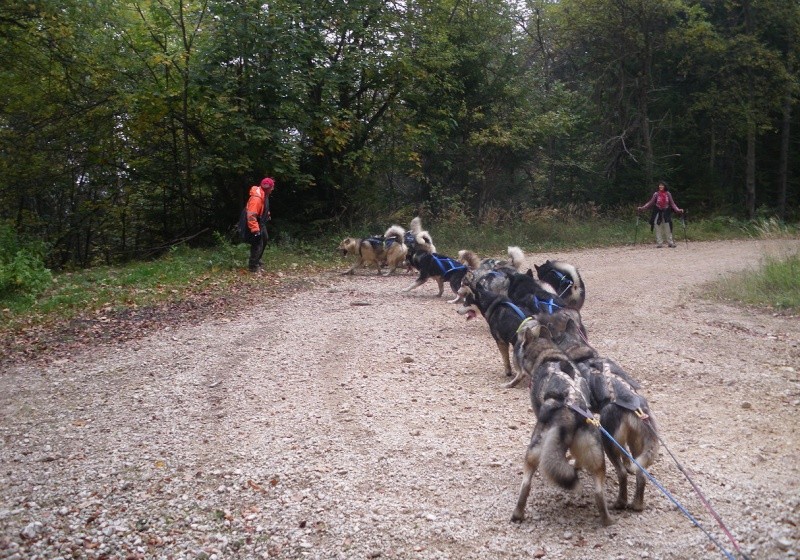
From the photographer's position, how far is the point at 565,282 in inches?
372

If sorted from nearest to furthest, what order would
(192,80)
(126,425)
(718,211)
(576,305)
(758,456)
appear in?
(758,456) → (126,425) → (576,305) → (192,80) → (718,211)

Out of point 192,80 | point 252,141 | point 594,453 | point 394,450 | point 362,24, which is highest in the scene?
point 362,24

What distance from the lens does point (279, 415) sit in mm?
6414

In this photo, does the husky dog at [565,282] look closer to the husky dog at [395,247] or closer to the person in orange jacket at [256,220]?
the husky dog at [395,247]

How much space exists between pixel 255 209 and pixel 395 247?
312 cm

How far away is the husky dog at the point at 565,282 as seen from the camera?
9.34 m

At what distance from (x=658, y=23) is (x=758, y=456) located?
1009 inches

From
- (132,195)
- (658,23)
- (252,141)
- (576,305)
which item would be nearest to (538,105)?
(658,23)

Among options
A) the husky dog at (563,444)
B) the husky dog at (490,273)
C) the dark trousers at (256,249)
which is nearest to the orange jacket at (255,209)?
the dark trousers at (256,249)

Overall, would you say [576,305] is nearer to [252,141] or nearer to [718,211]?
[252,141]

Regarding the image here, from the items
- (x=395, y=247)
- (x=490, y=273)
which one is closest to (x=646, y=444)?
(x=490, y=273)

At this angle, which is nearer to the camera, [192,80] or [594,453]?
[594,453]

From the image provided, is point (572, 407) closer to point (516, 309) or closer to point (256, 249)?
point (516, 309)

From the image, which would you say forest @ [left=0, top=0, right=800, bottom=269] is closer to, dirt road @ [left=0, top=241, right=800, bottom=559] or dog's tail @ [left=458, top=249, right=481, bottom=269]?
dog's tail @ [left=458, top=249, right=481, bottom=269]
